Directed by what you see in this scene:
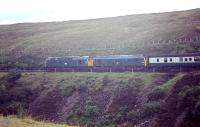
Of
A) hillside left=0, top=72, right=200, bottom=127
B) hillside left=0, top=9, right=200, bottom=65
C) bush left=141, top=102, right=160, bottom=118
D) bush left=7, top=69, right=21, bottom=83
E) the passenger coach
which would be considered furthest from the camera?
hillside left=0, top=9, right=200, bottom=65

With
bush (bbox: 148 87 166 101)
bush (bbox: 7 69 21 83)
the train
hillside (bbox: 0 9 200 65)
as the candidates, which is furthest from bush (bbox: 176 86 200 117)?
bush (bbox: 7 69 21 83)

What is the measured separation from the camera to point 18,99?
54.8m

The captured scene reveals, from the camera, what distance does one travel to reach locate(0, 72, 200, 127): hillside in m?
40.3

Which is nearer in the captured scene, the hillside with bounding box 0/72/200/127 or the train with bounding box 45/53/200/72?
the hillside with bounding box 0/72/200/127

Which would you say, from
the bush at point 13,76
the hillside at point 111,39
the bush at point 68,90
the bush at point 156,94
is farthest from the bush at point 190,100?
the bush at point 13,76

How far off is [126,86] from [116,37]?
168ft

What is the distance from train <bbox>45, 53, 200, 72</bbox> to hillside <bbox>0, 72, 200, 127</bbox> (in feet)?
10.5

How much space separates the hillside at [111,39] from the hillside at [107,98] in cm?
1905

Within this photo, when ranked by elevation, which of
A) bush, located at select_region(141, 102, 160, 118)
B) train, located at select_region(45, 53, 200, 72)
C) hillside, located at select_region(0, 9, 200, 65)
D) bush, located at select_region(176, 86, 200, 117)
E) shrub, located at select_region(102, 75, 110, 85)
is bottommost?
→ bush, located at select_region(141, 102, 160, 118)

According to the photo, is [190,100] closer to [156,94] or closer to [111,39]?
[156,94]

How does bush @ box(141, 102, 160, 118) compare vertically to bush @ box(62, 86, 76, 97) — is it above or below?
below

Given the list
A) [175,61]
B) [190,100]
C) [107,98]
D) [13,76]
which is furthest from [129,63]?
[13,76]

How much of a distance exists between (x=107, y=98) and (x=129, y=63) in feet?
33.7

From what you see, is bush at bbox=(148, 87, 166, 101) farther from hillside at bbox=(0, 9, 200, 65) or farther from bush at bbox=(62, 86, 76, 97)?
hillside at bbox=(0, 9, 200, 65)
